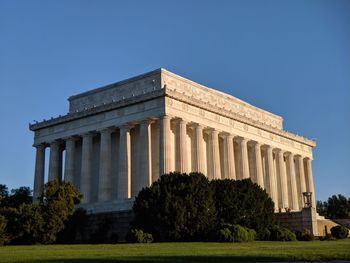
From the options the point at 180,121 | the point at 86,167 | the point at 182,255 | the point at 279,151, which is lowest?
the point at 182,255

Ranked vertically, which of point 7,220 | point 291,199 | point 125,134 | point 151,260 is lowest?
point 151,260

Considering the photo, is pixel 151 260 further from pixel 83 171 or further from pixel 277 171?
pixel 277 171

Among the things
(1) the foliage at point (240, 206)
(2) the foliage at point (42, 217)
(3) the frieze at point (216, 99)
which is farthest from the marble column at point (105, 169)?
(1) the foliage at point (240, 206)

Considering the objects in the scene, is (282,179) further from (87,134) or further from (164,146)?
(87,134)

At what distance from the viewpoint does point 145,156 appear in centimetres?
7112

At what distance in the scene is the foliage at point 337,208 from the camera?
337 feet

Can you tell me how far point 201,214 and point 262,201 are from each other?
414 inches

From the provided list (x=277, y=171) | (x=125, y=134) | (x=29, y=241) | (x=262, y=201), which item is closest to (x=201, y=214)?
(x=262, y=201)

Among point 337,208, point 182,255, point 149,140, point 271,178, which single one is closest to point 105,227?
point 149,140

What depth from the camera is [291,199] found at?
95.6m

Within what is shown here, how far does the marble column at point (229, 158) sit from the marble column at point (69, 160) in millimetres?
24338

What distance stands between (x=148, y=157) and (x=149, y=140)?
264 centimetres

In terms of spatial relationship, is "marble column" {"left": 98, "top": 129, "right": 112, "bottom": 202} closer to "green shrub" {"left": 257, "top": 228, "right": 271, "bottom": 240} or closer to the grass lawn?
"green shrub" {"left": 257, "top": 228, "right": 271, "bottom": 240}

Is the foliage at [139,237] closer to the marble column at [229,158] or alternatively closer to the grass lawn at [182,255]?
the grass lawn at [182,255]
